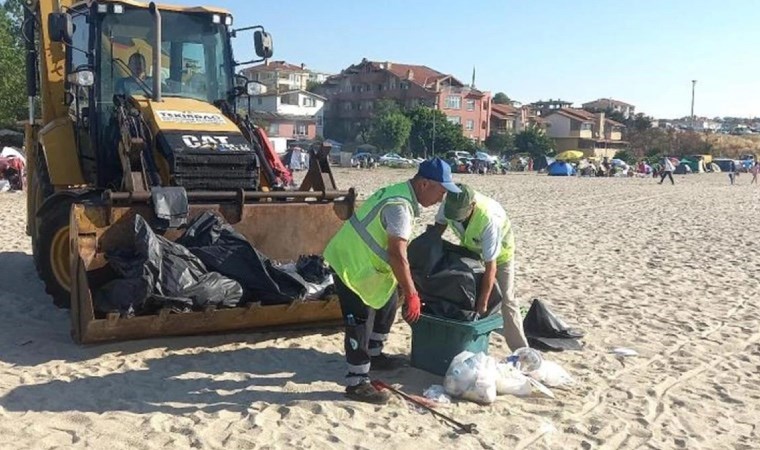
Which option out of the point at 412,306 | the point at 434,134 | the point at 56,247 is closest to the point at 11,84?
the point at 56,247

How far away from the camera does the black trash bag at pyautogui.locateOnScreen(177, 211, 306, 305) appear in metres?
5.94

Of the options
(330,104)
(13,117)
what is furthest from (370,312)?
(330,104)

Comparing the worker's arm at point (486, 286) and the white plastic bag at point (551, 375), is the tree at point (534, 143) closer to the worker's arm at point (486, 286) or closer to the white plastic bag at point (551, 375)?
the white plastic bag at point (551, 375)

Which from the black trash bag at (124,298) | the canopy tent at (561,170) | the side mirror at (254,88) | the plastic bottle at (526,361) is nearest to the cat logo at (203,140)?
the side mirror at (254,88)

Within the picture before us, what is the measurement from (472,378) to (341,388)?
900 millimetres

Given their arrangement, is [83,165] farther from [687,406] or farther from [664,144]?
[664,144]

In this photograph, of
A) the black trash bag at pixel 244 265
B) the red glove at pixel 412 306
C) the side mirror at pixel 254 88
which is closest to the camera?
the red glove at pixel 412 306

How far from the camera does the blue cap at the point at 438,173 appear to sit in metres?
4.78

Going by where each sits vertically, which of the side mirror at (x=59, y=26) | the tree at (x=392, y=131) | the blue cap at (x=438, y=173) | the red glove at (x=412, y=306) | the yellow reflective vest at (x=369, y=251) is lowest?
the red glove at (x=412, y=306)

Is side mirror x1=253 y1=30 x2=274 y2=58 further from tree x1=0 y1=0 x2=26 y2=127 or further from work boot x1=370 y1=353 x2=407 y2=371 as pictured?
tree x1=0 y1=0 x2=26 y2=127

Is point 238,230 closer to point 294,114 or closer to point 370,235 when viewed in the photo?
point 370,235

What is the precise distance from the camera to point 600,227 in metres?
15.8

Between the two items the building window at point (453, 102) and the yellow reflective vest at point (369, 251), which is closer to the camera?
the yellow reflective vest at point (369, 251)

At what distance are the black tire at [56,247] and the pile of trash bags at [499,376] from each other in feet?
11.4
